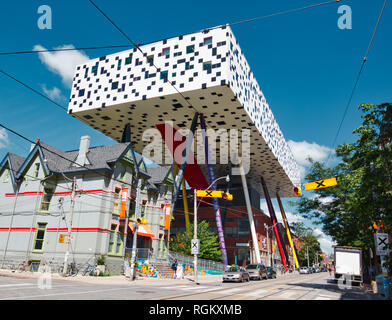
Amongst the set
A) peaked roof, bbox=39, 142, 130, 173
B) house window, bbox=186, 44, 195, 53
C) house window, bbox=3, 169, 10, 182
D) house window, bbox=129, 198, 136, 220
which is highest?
house window, bbox=186, 44, 195, 53

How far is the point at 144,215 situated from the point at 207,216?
33.7 m

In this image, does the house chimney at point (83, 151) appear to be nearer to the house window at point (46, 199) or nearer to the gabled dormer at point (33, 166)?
the gabled dormer at point (33, 166)

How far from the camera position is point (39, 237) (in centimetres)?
3042

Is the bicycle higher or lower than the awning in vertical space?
A: lower

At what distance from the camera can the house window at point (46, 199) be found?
3098 centimetres

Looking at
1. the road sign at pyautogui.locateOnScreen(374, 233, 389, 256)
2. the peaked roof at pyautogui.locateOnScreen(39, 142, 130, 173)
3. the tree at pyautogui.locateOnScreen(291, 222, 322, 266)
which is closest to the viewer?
the road sign at pyautogui.locateOnScreen(374, 233, 389, 256)

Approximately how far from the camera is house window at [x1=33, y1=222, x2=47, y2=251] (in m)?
30.2

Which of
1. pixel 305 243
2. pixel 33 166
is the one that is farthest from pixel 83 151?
pixel 305 243

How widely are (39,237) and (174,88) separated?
21525 millimetres

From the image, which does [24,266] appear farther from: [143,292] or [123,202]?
[143,292]

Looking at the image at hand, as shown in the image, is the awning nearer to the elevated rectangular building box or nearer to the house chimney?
the house chimney

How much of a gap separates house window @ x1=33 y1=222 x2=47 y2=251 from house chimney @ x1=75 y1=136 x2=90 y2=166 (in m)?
6.92

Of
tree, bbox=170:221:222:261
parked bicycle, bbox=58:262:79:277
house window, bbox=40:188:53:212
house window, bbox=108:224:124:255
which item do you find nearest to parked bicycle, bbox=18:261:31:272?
parked bicycle, bbox=58:262:79:277
